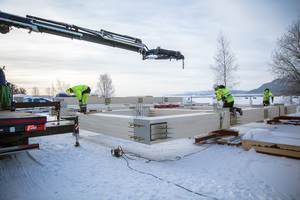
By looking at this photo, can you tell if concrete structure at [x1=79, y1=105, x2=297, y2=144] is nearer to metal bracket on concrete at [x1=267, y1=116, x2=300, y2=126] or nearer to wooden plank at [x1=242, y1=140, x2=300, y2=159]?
wooden plank at [x1=242, y1=140, x2=300, y2=159]

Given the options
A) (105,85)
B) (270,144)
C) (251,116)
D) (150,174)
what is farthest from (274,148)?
(105,85)

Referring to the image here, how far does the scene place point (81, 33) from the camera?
301 inches

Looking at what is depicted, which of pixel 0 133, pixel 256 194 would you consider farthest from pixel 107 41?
pixel 256 194

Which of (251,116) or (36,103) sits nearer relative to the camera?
(36,103)

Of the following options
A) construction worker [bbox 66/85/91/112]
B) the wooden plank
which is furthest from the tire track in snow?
the wooden plank

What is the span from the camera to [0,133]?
336 centimetres

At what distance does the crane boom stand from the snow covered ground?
4.36 meters

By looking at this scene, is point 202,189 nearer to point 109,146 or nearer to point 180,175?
point 180,175

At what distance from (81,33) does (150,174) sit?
632 centimetres

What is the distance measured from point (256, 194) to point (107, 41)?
7619mm

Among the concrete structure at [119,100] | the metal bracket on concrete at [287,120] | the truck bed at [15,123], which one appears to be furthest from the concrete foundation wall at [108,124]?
the concrete structure at [119,100]

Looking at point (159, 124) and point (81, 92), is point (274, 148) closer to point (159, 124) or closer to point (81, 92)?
point (159, 124)

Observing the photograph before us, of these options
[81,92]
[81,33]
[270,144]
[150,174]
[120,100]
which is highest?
[81,33]

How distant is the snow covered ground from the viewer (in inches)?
123
